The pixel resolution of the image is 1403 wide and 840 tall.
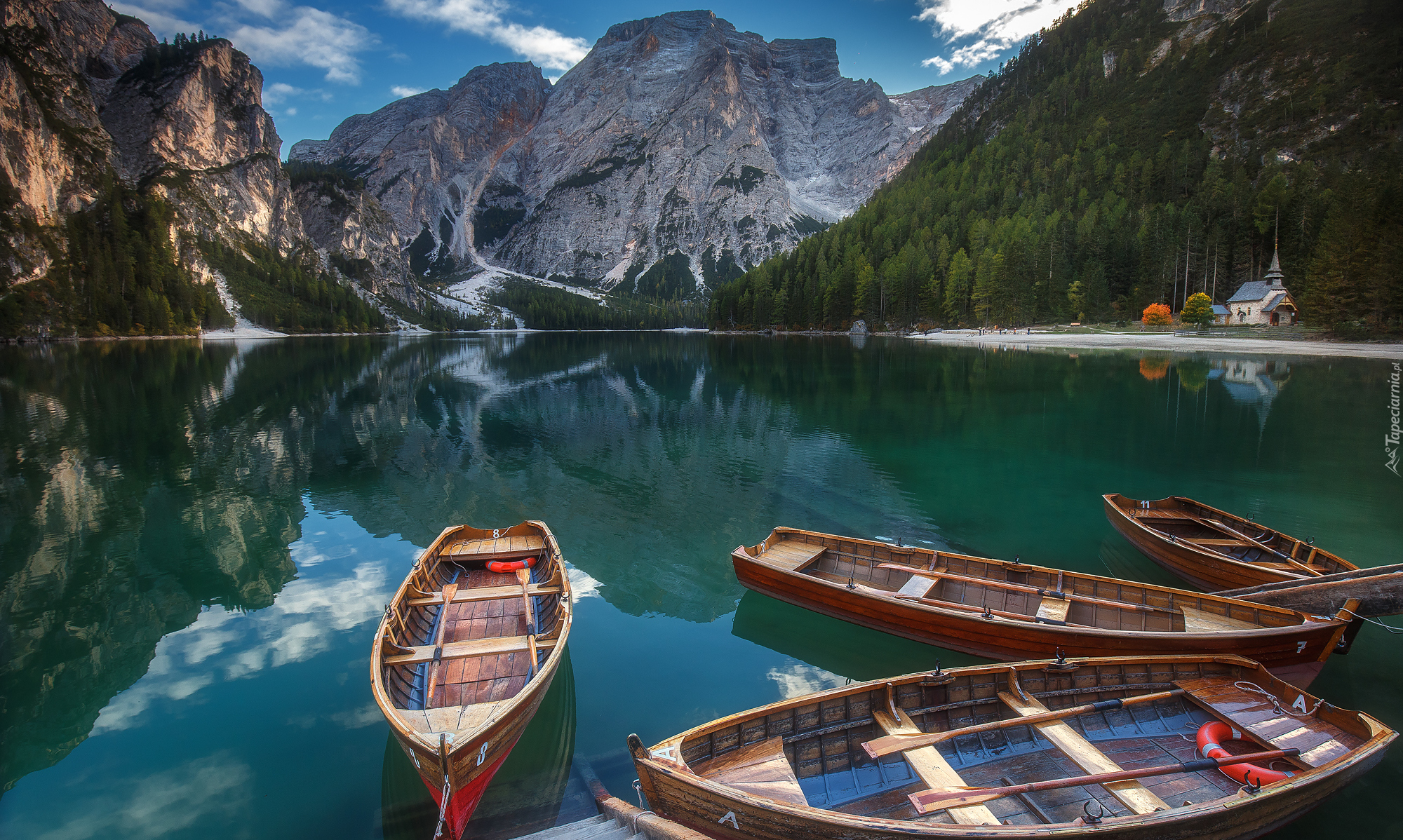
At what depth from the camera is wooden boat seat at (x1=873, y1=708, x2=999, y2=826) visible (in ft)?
22.6

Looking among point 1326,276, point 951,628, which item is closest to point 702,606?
point 951,628

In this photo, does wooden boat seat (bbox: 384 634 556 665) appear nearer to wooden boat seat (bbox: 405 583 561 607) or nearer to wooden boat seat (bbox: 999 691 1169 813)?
wooden boat seat (bbox: 405 583 561 607)

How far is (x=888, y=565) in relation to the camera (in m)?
15.3

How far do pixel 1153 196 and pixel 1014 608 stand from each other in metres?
164

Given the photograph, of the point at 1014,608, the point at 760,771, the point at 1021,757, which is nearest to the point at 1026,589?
the point at 1014,608

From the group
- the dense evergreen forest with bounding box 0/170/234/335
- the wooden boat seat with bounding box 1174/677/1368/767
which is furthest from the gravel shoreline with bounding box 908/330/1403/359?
the dense evergreen forest with bounding box 0/170/234/335

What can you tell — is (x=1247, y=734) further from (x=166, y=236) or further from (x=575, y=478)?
(x=166, y=236)

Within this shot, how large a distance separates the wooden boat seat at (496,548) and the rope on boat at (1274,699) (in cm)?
1402

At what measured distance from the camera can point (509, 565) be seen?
15062 mm

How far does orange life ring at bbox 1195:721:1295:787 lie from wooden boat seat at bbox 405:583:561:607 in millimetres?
11013

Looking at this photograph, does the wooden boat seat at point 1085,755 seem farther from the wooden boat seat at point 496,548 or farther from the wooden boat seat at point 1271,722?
the wooden boat seat at point 496,548

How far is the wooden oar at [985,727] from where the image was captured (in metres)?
8.17

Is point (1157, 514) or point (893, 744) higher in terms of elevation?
point (1157, 514)

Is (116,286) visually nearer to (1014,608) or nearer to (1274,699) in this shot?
(1014,608)
